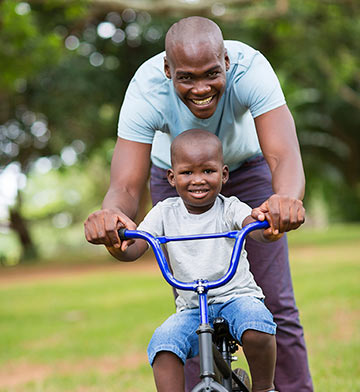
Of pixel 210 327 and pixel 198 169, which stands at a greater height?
pixel 198 169

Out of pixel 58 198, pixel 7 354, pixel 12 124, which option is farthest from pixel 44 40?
pixel 58 198

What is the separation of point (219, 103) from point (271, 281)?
1.00 meters

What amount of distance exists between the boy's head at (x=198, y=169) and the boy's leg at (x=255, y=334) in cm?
44

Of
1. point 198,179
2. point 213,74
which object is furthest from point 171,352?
point 213,74

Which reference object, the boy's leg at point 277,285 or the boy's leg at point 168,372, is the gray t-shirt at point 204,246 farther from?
the boy's leg at point 277,285

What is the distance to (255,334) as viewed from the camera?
243 cm

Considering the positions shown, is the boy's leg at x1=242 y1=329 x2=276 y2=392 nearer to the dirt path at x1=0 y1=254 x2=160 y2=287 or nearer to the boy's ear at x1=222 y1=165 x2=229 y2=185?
the boy's ear at x1=222 y1=165 x2=229 y2=185

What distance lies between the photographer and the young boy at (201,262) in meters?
2.44

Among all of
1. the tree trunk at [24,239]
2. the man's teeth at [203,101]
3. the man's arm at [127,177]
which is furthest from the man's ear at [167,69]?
the tree trunk at [24,239]

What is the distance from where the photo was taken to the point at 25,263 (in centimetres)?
2434

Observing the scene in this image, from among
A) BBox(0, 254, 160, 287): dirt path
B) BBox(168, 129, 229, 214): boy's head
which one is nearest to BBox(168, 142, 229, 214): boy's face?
BBox(168, 129, 229, 214): boy's head

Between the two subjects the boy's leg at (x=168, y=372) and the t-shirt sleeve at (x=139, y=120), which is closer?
the boy's leg at (x=168, y=372)

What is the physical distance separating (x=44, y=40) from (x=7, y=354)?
5.58 meters

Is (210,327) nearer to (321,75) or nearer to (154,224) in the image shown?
(154,224)
